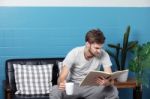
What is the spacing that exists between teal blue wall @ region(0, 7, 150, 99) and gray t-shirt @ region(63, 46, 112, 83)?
85cm

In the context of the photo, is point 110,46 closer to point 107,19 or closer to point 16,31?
point 107,19

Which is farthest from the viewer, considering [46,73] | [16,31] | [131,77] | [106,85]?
[131,77]

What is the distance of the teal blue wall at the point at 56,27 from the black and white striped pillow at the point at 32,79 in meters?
0.35

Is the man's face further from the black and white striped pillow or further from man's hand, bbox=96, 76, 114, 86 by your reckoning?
the black and white striped pillow

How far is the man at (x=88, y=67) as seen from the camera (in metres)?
3.20

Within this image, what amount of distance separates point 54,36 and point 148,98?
1.56 meters

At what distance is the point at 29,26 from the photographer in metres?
4.23

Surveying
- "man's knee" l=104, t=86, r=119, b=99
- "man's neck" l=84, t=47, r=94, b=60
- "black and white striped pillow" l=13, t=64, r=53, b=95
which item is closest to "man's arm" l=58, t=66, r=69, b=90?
"man's neck" l=84, t=47, r=94, b=60

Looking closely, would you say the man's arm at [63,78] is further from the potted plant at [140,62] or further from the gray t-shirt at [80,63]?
the potted plant at [140,62]
